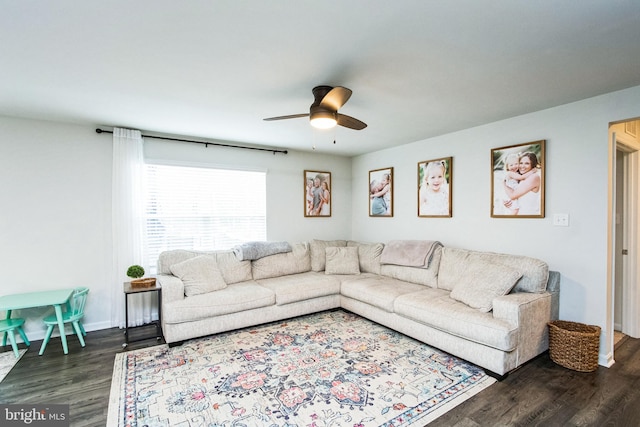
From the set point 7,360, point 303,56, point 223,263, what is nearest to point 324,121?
point 303,56

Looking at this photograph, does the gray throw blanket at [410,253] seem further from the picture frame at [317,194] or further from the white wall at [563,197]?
the picture frame at [317,194]

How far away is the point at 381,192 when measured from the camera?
16.5 feet

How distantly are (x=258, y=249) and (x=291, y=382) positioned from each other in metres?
2.07

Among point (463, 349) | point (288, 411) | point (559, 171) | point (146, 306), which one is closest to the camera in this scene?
point (288, 411)

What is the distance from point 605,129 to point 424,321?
237 cm

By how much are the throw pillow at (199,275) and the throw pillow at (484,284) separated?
8.60 ft

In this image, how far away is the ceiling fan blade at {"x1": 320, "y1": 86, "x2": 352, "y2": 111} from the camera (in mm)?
2193

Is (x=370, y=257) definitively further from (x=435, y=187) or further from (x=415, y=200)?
(x=435, y=187)

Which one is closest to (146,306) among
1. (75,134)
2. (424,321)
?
(75,134)

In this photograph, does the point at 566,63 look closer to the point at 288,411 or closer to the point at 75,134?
the point at 288,411

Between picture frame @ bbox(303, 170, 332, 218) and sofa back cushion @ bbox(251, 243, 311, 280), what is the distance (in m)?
0.75

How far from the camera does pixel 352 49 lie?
194 cm

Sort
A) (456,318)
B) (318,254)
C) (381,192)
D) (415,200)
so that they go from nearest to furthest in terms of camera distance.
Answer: (456,318), (415,200), (318,254), (381,192)

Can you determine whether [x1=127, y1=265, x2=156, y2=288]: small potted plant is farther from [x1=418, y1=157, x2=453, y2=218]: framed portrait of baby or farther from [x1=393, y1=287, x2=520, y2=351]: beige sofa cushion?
[x1=418, y1=157, x2=453, y2=218]: framed portrait of baby
